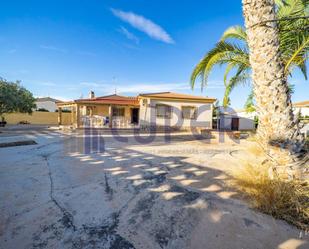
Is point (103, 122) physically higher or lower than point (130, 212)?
higher

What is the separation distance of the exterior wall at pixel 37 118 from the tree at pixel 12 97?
8.54m

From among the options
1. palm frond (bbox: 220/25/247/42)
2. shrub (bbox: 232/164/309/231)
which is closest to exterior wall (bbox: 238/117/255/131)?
palm frond (bbox: 220/25/247/42)

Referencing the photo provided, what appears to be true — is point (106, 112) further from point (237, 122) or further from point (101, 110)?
point (237, 122)

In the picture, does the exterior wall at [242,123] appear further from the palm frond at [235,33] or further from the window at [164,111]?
the palm frond at [235,33]

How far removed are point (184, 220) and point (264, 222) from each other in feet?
4.38

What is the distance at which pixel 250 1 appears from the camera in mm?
3781

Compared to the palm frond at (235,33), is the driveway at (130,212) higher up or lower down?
lower down

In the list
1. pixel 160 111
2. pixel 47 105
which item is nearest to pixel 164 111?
pixel 160 111

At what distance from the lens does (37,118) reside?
30.4 meters

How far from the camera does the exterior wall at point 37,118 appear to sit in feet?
92.4

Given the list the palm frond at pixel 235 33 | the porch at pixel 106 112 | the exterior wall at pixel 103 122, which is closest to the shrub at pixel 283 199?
the palm frond at pixel 235 33

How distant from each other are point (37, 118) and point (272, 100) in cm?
3534

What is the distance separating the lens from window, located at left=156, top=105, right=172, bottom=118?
18.4 metres

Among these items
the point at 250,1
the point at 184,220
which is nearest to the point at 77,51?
the point at 250,1
